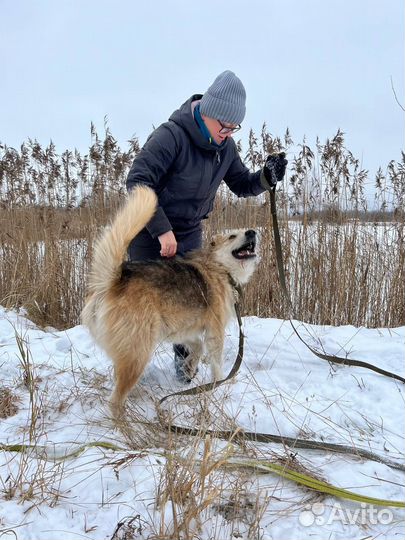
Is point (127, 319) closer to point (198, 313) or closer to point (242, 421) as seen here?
point (198, 313)

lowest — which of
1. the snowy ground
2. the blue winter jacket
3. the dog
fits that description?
the snowy ground

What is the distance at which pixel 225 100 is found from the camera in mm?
2633

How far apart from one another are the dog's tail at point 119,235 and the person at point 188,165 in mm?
436

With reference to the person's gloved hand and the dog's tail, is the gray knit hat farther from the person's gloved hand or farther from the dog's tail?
the dog's tail

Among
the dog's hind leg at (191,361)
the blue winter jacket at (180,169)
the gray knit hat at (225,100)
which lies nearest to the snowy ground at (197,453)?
the dog's hind leg at (191,361)

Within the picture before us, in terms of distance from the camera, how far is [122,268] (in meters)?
2.28

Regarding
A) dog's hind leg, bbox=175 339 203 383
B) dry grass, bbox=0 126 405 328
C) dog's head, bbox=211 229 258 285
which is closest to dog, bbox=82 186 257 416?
dog's hind leg, bbox=175 339 203 383

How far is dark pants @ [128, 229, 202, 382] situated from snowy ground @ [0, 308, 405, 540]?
0.10m

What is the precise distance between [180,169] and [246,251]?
81 cm

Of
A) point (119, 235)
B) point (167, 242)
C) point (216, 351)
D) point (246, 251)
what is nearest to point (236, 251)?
point (246, 251)

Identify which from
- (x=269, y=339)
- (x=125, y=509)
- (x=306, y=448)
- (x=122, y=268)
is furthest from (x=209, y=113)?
(x=125, y=509)

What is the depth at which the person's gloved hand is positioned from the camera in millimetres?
3006

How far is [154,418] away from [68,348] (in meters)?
1.57

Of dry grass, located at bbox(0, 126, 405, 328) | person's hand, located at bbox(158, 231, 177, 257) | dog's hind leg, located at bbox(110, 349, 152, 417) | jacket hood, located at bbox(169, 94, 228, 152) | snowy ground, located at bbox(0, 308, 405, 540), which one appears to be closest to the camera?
snowy ground, located at bbox(0, 308, 405, 540)
